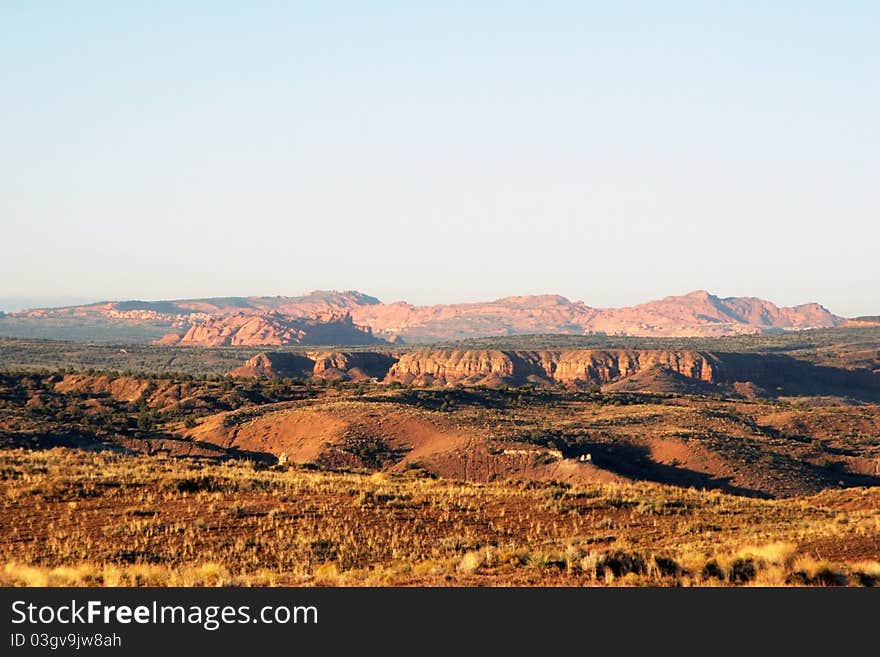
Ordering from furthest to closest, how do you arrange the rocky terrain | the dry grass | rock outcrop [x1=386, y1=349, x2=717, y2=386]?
rock outcrop [x1=386, y1=349, x2=717, y2=386] → the rocky terrain → the dry grass

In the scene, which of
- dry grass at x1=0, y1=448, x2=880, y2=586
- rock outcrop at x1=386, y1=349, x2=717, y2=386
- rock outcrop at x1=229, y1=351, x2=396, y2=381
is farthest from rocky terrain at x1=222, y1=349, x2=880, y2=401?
dry grass at x1=0, y1=448, x2=880, y2=586

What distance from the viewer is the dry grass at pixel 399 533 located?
695 inches

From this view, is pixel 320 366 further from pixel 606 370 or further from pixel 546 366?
pixel 606 370

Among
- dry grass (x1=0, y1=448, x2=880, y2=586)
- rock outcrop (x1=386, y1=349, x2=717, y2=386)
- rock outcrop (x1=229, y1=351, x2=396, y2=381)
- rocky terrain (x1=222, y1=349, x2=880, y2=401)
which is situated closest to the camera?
dry grass (x1=0, y1=448, x2=880, y2=586)

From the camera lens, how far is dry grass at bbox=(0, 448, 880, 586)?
57.9 ft

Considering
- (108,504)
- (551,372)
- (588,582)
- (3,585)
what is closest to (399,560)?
(588,582)

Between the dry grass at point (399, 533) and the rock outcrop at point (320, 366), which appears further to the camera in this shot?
the rock outcrop at point (320, 366)

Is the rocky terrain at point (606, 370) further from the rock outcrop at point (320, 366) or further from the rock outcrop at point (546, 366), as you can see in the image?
the rock outcrop at point (546, 366)

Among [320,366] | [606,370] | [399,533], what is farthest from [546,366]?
[399,533]

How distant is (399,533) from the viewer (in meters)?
23.4

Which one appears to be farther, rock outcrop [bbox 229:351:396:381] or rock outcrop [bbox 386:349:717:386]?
rock outcrop [bbox 229:351:396:381]

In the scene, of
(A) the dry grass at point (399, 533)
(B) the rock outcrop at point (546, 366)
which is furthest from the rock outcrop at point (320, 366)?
(A) the dry grass at point (399, 533)

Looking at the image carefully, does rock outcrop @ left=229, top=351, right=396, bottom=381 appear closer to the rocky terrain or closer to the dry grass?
the rocky terrain
